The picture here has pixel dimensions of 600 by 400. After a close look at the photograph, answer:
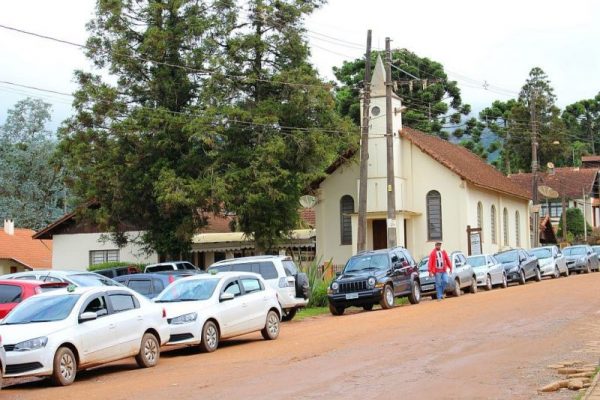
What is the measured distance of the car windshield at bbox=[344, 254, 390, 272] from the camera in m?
28.4

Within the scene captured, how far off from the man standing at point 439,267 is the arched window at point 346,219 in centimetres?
1884

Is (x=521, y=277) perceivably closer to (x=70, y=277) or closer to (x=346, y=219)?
(x=346, y=219)

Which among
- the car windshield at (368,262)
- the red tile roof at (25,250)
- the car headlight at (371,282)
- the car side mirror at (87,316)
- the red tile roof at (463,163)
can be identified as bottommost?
the car side mirror at (87,316)

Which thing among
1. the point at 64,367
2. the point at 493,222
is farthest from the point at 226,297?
the point at 493,222

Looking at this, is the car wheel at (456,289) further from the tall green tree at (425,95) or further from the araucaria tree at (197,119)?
the tall green tree at (425,95)

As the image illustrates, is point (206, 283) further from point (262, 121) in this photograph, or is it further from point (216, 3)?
point (216, 3)

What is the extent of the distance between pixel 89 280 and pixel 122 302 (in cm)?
741

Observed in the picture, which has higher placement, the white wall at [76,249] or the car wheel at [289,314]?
the white wall at [76,249]

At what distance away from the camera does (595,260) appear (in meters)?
52.2

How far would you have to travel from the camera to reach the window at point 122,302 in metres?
15.9

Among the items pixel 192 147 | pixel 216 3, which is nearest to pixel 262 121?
pixel 192 147

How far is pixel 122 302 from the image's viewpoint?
16.1 metres

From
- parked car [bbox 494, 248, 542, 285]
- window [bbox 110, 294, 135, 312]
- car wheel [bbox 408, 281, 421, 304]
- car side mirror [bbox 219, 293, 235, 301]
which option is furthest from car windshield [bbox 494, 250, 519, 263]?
window [bbox 110, 294, 135, 312]

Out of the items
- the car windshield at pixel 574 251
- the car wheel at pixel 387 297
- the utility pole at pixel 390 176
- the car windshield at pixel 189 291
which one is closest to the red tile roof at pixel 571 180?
the car windshield at pixel 574 251
